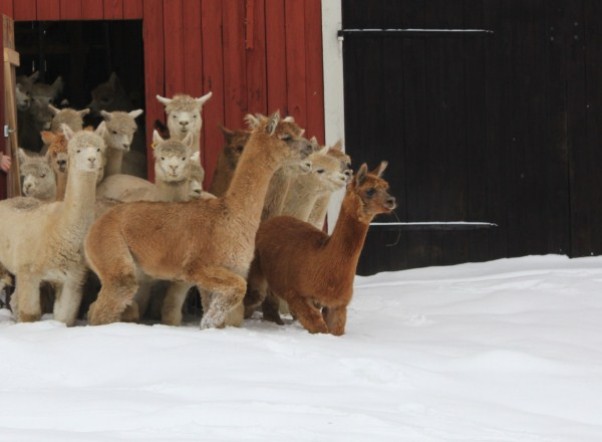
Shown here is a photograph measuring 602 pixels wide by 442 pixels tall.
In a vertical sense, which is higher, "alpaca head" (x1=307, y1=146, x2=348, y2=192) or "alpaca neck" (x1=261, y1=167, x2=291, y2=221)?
"alpaca head" (x1=307, y1=146, x2=348, y2=192)

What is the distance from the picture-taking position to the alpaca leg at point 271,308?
9.86 metres

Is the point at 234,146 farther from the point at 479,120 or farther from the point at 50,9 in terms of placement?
the point at 479,120

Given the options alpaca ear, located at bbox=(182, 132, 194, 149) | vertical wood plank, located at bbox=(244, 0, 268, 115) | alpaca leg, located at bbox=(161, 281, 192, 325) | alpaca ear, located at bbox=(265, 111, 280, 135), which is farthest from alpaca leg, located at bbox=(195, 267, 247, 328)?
vertical wood plank, located at bbox=(244, 0, 268, 115)

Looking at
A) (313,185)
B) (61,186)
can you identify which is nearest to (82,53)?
(61,186)

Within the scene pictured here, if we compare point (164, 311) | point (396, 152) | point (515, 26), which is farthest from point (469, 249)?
point (164, 311)

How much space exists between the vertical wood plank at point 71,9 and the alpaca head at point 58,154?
200 centimetres

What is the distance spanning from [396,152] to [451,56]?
44.3 inches

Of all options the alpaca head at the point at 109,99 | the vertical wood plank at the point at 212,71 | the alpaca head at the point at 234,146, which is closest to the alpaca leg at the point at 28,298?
the alpaca head at the point at 234,146

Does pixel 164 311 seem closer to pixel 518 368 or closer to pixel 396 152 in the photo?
pixel 518 368

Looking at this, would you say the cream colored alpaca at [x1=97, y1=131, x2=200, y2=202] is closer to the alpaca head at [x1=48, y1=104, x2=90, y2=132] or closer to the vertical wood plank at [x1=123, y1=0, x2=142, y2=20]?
the alpaca head at [x1=48, y1=104, x2=90, y2=132]

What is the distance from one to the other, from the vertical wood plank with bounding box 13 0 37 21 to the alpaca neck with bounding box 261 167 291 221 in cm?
336

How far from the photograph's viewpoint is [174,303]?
9297 millimetres

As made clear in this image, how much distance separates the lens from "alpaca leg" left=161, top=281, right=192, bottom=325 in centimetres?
928

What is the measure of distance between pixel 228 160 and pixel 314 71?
6.24ft
